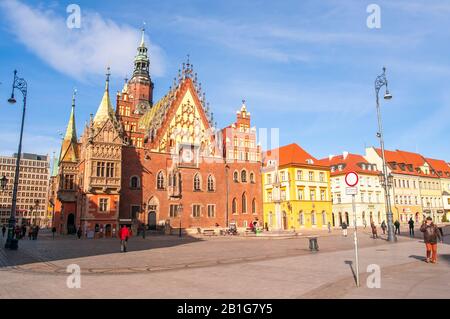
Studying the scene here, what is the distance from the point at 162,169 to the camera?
156 ft

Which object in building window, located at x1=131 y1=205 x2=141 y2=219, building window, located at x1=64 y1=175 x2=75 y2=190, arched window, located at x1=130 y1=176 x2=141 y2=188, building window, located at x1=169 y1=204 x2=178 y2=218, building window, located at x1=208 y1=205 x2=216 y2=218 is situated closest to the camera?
building window, located at x1=131 y1=205 x2=141 y2=219

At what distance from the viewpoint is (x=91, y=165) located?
135ft

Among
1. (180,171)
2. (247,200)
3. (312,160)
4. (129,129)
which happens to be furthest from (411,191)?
(129,129)

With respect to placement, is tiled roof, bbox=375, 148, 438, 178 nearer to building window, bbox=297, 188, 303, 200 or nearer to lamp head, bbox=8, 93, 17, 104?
building window, bbox=297, 188, 303, 200

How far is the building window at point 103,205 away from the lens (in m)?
41.2

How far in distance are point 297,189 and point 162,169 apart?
72.9 feet

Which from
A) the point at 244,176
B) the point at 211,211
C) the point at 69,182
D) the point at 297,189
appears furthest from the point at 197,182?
the point at 69,182

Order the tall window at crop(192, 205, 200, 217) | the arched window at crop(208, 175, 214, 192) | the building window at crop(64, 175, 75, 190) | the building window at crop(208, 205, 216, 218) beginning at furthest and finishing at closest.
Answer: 1. the arched window at crop(208, 175, 214, 192)
2. the building window at crop(208, 205, 216, 218)
3. the building window at crop(64, 175, 75, 190)
4. the tall window at crop(192, 205, 200, 217)

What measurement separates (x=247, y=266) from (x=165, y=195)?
3400 centimetres

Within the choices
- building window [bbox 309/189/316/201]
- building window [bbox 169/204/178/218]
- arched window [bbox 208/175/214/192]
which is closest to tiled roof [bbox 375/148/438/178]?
building window [bbox 309/189/316/201]

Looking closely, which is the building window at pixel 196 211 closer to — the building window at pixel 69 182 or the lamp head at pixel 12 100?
the building window at pixel 69 182

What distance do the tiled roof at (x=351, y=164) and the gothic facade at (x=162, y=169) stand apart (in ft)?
62.3

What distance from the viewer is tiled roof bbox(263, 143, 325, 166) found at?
5844cm
